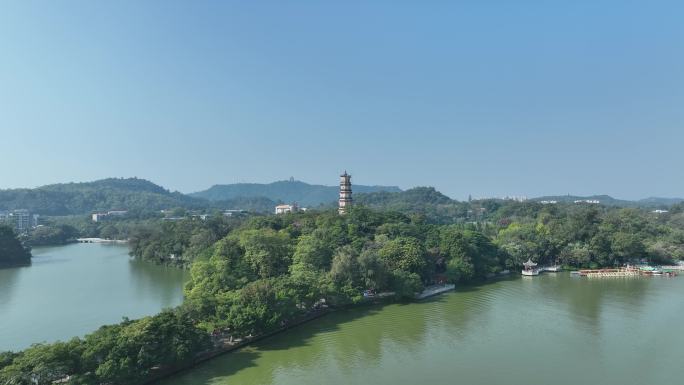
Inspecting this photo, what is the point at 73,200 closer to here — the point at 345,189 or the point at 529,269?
the point at 345,189

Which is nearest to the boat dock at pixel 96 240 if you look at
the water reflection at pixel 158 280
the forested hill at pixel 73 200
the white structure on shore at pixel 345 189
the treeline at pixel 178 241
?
the treeline at pixel 178 241

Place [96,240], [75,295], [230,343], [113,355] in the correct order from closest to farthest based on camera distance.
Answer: [113,355]
[230,343]
[75,295]
[96,240]

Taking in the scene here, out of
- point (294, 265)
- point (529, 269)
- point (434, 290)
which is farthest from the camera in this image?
point (529, 269)

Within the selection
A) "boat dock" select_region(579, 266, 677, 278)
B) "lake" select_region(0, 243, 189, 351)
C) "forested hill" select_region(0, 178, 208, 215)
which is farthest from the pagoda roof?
"forested hill" select_region(0, 178, 208, 215)

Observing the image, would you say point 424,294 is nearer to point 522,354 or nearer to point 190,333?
point 522,354

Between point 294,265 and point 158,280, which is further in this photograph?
point 158,280

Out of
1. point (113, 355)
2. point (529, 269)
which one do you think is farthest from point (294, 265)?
point (529, 269)

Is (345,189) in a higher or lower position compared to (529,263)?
higher

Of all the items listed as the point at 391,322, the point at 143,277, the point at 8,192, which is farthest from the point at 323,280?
the point at 8,192

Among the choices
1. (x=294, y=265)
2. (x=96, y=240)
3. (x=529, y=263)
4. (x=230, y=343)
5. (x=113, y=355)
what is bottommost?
(x=230, y=343)
